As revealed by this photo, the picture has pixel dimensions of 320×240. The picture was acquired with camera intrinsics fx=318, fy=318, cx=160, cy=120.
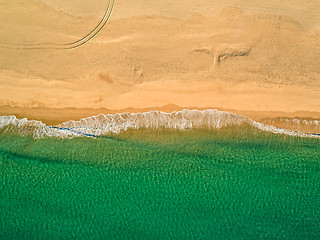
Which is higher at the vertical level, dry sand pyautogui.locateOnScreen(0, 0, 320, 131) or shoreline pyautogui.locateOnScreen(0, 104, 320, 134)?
dry sand pyautogui.locateOnScreen(0, 0, 320, 131)

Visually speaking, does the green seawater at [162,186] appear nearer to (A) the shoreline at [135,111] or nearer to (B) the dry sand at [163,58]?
(A) the shoreline at [135,111]

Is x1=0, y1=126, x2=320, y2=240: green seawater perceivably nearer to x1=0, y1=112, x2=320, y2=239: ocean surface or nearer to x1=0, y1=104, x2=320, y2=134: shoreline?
x1=0, y1=112, x2=320, y2=239: ocean surface

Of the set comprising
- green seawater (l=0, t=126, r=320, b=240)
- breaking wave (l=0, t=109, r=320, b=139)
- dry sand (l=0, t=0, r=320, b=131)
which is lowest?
green seawater (l=0, t=126, r=320, b=240)

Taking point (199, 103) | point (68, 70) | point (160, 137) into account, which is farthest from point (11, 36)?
point (199, 103)

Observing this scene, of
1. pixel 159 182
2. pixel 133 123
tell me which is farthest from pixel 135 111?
pixel 159 182

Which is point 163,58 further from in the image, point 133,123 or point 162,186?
point 162,186

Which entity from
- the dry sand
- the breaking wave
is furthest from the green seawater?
the dry sand

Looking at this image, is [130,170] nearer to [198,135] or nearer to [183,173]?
[183,173]
